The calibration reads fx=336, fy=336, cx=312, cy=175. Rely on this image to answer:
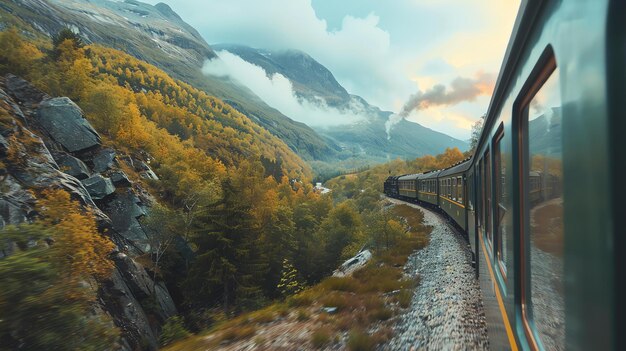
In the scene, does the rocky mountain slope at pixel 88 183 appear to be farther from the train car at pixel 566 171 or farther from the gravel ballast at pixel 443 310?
the gravel ballast at pixel 443 310

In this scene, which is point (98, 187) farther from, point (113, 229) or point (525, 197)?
point (525, 197)

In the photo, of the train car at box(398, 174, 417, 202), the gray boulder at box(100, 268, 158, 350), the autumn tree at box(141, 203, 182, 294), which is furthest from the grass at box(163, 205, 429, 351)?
the autumn tree at box(141, 203, 182, 294)

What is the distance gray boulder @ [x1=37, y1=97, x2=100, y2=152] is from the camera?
35.0 meters

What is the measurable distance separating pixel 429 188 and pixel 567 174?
78.8ft

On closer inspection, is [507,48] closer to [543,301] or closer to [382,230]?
[543,301]

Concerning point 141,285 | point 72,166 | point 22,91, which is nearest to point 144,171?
point 72,166

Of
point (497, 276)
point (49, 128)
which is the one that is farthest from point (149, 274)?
point (497, 276)

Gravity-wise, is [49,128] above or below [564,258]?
above

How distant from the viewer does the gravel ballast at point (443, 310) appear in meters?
5.79

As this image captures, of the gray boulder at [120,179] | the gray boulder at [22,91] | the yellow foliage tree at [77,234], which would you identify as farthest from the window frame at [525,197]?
the gray boulder at [22,91]

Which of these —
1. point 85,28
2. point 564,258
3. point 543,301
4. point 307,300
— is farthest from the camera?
point 85,28

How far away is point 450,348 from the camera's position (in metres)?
5.55

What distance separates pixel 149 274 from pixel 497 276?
30894 millimetres

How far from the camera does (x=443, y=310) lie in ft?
23.3
